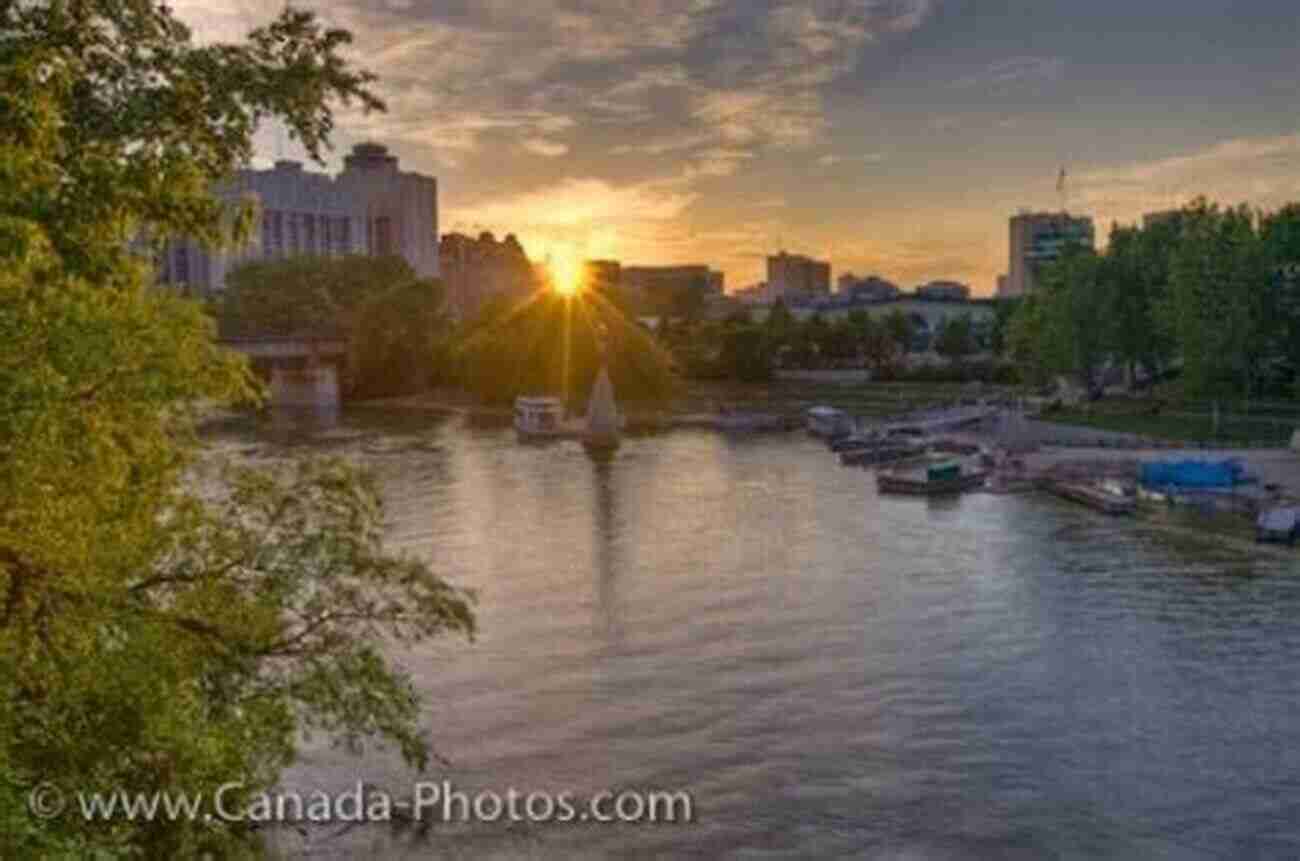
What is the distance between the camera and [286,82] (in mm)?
16031

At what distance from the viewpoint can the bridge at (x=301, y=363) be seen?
591 ft

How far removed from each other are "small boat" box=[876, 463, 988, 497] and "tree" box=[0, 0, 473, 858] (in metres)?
68.1

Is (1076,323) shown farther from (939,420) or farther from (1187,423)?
(1187,423)

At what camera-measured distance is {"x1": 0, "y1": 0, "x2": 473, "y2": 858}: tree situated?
11820 millimetres

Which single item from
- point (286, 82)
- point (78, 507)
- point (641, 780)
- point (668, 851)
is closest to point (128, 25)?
point (286, 82)

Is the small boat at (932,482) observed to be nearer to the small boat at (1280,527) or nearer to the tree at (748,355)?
the small boat at (1280,527)

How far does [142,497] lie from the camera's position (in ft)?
48.2

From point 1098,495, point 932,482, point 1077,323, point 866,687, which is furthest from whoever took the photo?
point 1077,323

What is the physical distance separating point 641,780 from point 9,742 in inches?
887

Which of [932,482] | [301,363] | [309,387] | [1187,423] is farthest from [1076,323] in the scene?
[301,363]

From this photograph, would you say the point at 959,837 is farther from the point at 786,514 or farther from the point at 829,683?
the point at 786,514

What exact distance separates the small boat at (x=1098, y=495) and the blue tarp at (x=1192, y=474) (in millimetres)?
2190

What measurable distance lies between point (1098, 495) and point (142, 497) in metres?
70.9

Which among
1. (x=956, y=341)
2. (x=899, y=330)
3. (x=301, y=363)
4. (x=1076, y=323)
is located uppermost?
(x=899, y=330)
